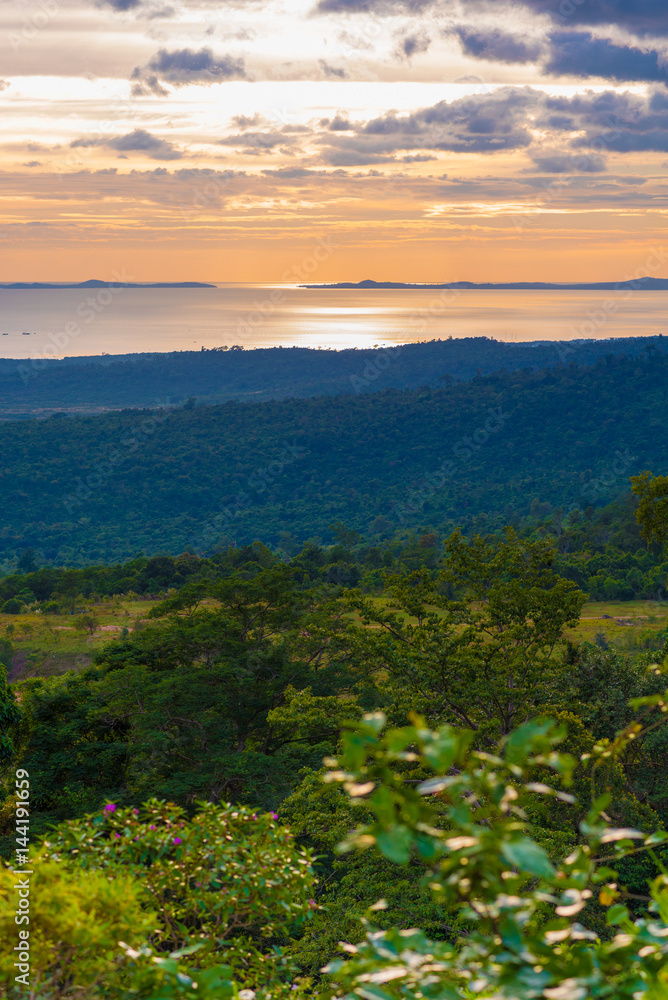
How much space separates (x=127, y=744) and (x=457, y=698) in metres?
5.62

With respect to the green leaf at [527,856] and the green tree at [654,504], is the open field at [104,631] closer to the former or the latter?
the green tree at [654,504]

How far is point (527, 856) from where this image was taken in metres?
1.51

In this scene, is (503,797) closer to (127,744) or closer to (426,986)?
(426,986)

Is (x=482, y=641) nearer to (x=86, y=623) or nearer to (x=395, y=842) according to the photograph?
(x=395, y=842)

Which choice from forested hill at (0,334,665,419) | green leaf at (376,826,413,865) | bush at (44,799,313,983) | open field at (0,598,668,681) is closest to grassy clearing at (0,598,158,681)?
open field at (0,598,668,681)

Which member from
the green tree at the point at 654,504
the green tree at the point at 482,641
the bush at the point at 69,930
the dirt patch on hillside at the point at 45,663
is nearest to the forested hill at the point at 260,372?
the dirt patch on hillside at the point at 45,663

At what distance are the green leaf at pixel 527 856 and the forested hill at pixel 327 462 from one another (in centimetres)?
6067

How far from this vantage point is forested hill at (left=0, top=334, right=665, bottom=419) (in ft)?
438

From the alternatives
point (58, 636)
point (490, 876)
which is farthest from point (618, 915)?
point (58, 636)

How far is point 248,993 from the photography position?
261 cm

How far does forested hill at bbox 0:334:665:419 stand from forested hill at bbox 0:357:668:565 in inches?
1318

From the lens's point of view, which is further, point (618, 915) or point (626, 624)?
point (626, 624)

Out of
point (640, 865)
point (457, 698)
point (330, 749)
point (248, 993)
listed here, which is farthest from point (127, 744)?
point (248, 993)

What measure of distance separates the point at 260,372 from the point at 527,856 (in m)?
153
